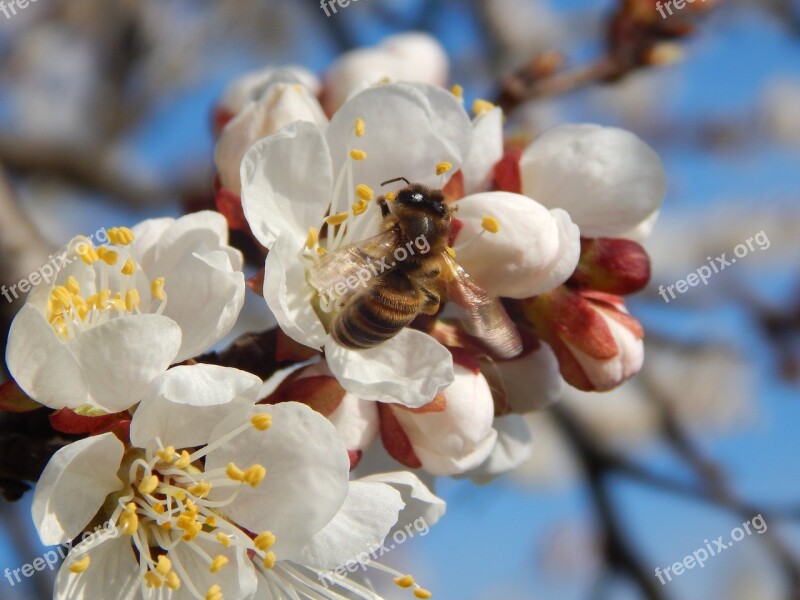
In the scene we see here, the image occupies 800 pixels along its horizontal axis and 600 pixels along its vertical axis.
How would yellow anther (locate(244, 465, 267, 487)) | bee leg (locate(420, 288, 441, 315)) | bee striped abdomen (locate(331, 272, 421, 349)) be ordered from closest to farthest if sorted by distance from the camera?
yellow anther (locate(244, 465, 267, 487)), bee striped abdomen (locate(331, 272, 421, 349)), bee leg (locate(420, 288, 441, 315))

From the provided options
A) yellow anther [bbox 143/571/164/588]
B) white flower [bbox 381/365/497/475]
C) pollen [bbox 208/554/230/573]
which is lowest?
white flower [bbox 381/365/497/475]

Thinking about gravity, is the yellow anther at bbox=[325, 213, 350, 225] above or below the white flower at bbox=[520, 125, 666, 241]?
above

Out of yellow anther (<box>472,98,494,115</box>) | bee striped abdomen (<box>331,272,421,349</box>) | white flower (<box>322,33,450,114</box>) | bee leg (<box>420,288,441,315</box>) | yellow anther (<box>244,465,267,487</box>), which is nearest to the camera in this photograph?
yellow anther (<box>244,465,267,487</box>)

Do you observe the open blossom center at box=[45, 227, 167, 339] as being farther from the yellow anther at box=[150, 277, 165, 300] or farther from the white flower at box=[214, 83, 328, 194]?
the white flower at box=[214, 83, 328, 194]

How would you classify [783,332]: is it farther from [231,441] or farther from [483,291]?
[231,441]

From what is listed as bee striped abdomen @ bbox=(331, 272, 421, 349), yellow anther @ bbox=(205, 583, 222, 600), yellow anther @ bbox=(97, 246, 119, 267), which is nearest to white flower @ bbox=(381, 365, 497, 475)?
bee striped abdomen @ bbox=(331, 272, 421, 349)

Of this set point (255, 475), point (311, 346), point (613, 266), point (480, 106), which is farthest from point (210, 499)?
point (480, 106)

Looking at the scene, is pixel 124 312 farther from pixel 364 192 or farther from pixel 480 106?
pixel 480 106

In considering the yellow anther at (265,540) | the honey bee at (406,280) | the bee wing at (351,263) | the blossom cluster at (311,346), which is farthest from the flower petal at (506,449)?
the yellow anther at (265,540)
